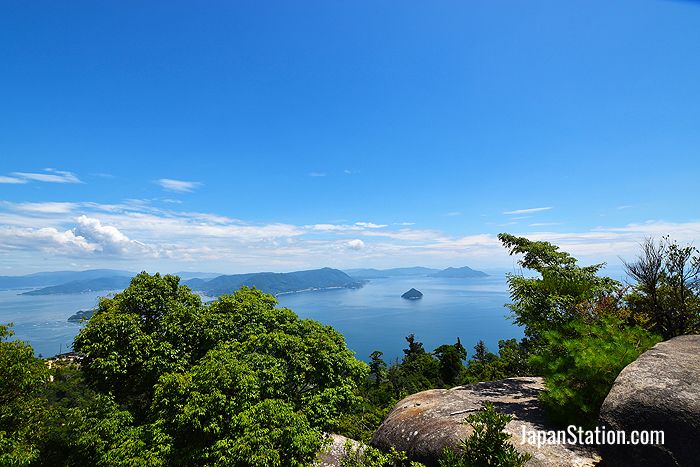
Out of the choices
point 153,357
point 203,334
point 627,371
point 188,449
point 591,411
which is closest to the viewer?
point 627,371

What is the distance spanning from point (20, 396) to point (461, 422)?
18140mm

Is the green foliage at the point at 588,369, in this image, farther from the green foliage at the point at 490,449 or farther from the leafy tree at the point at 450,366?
the leafy tree at the point at 450,366

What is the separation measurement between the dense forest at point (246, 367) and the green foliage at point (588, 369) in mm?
39

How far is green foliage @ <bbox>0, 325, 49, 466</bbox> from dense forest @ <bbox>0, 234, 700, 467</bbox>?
5 centimetres

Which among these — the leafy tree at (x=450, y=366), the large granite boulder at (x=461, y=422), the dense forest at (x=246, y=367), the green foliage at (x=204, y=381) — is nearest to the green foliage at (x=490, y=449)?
the dense forest at (x=246, y=367)

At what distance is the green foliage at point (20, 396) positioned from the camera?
1304 centimetres

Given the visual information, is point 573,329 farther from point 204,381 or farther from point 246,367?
point 204,381

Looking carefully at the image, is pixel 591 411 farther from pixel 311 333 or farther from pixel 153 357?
pixel 153 357

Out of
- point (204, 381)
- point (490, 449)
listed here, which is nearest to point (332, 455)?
point (204, 381)

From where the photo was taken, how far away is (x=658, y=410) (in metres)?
7.75

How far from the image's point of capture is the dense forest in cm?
1118

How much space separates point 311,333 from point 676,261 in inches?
723

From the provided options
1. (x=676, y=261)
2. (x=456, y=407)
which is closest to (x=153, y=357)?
(x=456, y=407)

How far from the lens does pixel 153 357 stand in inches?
559
